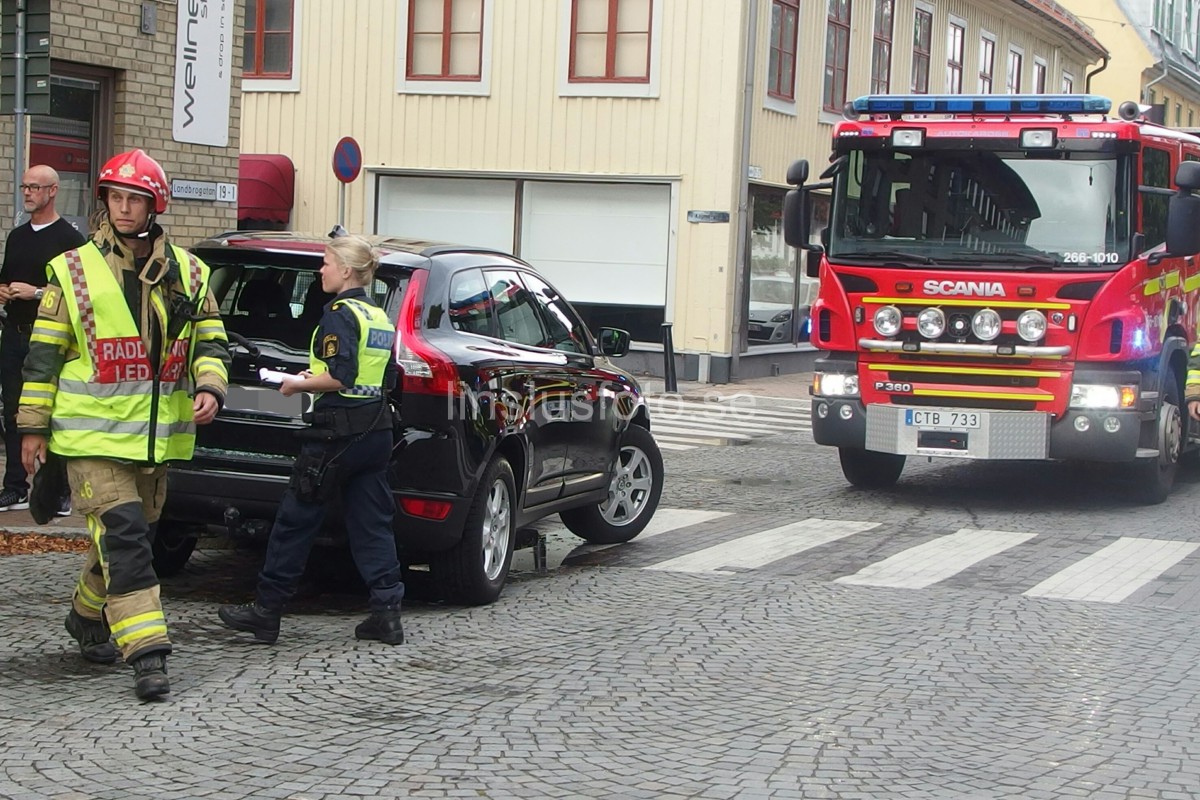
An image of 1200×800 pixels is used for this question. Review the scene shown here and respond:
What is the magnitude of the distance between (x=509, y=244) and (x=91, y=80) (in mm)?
10862

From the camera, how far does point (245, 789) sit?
4742mm

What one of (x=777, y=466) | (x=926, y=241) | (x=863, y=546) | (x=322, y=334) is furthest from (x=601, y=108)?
(x=322, y=334)

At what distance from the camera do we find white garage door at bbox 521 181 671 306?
23188mm

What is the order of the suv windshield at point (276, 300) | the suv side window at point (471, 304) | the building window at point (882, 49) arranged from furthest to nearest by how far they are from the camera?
the building window at point (882, 49), the suv side window at point (471, 304), the suv windshield at point (276, 300)

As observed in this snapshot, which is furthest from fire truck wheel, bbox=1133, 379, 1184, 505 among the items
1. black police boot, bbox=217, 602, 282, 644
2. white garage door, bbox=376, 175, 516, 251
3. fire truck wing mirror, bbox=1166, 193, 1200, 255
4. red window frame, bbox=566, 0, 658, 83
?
white garage door, bbox=376, 175, 516, 251

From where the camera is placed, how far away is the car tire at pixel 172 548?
7930 millimetres

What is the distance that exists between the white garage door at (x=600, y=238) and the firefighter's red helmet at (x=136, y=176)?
17.1 metres

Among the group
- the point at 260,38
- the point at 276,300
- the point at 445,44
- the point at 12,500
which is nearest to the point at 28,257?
the point at 12,500

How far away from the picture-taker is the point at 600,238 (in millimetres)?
23438

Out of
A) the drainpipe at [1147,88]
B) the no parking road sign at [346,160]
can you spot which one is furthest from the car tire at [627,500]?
the drainpipe at [1147,88]

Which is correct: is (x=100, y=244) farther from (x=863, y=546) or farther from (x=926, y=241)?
(x=926, y=241)

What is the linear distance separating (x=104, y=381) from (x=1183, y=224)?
8084mm

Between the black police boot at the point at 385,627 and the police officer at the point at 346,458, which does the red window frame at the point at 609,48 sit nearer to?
the police officer at the point at 346,458

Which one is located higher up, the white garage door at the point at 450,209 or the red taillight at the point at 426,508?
the white garage door at the point at 450,209
